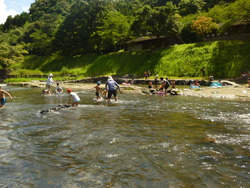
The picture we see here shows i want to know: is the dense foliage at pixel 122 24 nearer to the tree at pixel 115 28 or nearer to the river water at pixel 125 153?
the tree at pixel 115 28

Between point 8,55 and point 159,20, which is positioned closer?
point 159,20

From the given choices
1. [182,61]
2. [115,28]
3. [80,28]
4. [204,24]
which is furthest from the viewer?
[80,28]

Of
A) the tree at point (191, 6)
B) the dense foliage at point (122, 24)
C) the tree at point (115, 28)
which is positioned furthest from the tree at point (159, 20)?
the tree at point (191, 6)

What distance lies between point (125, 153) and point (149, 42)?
4508 cm

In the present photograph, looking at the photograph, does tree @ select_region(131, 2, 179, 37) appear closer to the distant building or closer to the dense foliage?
the dense foliage

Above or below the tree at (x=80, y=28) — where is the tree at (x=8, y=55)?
below

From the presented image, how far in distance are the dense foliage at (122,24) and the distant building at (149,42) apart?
5.49 ft

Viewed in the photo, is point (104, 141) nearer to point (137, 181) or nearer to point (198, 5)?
point (137, 181)

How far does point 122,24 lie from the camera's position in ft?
158

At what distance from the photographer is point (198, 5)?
53.8m

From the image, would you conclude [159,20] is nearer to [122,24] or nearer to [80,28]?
[122,24]

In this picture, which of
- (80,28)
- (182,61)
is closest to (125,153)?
(182,61)

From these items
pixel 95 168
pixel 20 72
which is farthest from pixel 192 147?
pixel 20 72

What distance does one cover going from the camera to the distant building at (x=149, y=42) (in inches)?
1802
